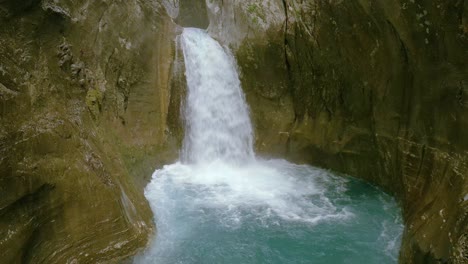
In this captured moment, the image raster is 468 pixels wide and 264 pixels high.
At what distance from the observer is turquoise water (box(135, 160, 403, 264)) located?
697 centimetres

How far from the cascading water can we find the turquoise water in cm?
2

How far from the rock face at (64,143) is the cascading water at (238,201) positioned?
84 cm

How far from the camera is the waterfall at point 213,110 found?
11.2 metres

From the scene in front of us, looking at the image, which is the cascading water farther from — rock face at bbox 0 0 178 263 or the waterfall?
rock face at bbox 0 0 178 263

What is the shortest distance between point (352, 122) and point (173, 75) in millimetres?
4963

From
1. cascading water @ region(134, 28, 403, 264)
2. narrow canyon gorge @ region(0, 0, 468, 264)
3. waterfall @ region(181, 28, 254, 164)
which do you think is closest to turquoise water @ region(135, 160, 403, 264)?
cascading water @ region(134, 28, 403, 264)

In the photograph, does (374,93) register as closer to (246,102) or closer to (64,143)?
(246,102)

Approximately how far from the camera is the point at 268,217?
26.9 ft

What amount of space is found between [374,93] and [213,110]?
451 centimetres

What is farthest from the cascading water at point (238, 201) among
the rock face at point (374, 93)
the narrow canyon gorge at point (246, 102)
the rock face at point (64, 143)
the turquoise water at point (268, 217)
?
the rock face at point (64, 143)

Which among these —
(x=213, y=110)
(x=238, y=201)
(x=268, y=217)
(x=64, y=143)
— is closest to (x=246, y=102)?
(x=213, y=110)

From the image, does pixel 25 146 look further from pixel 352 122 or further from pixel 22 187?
pixel 352 122

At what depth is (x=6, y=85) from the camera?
221 inches

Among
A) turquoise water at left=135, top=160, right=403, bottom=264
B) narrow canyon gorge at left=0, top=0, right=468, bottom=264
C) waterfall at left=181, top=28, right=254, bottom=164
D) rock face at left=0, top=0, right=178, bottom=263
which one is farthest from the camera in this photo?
waterfall at left=181, top=28, right=254, bottom=164
